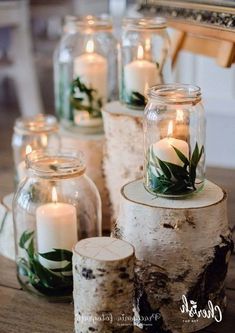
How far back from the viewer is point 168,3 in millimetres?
1392

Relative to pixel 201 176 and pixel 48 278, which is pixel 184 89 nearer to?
pixel 201 176

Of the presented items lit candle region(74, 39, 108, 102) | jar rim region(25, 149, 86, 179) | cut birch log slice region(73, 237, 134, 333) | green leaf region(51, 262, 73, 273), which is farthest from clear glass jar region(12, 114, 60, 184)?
cut birch log slice region(73, 237, 134, 333)

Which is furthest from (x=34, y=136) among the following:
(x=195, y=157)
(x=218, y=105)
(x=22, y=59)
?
(x=22, y=59)

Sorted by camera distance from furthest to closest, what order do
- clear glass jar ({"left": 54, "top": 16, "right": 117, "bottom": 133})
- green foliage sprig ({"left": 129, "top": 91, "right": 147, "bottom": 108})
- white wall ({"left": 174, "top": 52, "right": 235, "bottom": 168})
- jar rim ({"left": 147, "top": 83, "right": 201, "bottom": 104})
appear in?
white wall ({"left": 174, "top": 52, "right": 235, "bottom": 168})
clear glass jar ({"left": 54, "top": 16, "right": 117, "bottom": 133})
green foliage sprig ({"left": 129, "top": 91, "right": 147, "bottom": 108})
jar rim ({"left": 147, "top": 83, "right": 201, "bottom": 104})

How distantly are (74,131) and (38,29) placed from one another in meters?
2.26

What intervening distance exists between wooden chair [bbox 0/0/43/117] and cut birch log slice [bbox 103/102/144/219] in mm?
1714

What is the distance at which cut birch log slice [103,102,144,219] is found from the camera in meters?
1.11

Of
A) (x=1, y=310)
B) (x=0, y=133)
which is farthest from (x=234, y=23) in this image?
(x=0, y=133)

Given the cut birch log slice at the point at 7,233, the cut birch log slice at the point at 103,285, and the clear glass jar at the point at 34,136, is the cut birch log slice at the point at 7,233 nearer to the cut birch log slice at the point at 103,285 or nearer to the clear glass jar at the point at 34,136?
the clear glass jar at the point at 34,136

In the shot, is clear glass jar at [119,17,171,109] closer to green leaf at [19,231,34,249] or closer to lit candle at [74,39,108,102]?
lit candle at [74,39,108,102]

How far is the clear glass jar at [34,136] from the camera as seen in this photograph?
4.17 ft

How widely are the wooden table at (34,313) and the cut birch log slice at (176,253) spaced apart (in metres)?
0.05

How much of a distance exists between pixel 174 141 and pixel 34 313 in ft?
1.04

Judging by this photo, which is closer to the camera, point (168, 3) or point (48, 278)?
point (48, 278)
